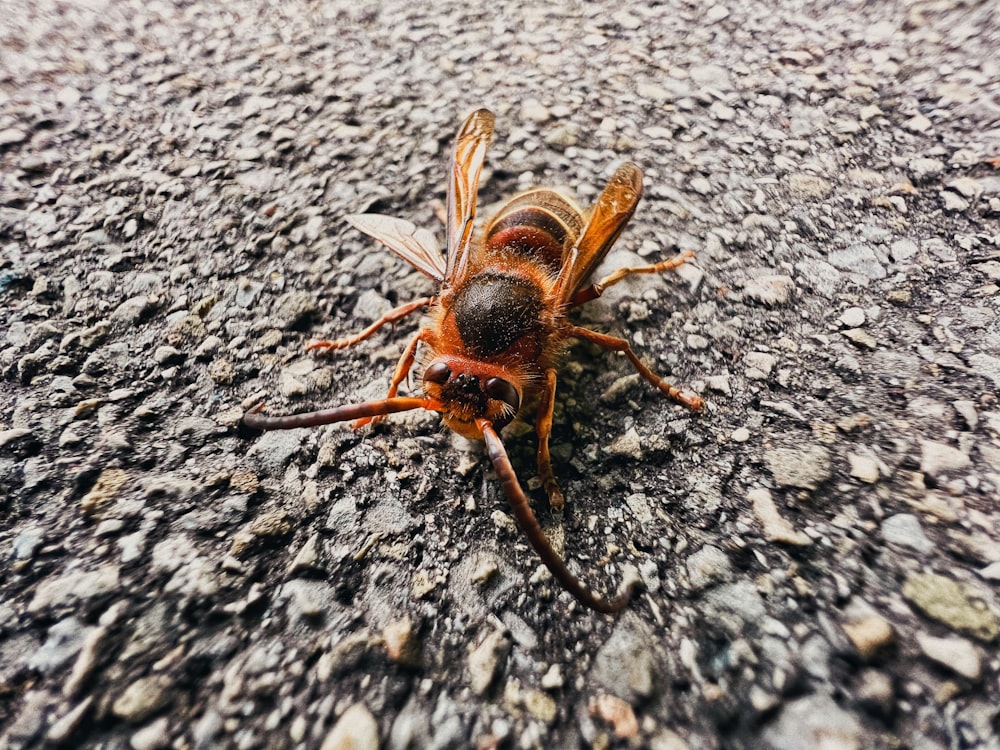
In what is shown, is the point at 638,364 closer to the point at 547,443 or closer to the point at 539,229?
the point at 547,443

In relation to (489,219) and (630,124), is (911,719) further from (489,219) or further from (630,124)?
(630,124)

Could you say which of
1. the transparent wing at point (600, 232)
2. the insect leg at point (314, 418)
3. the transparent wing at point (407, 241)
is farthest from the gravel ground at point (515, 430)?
the insect leg at point (314, 418)

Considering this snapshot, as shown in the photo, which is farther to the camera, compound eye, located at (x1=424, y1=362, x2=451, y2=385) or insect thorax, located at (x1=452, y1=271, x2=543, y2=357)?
insect thorax, located at (x1=452, y1=271, x2=543, y2=357)


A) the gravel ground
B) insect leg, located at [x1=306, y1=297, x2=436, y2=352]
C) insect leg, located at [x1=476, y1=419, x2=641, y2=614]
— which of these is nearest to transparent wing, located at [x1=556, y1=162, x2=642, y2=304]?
the gravel ground

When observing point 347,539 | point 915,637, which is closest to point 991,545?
point 915,637

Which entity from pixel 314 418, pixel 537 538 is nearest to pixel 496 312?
pixel 314 418

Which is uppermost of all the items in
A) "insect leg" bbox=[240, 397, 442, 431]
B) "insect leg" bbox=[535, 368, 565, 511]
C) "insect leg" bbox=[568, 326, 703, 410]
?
"insect leg" bbox=[568, 326, 703, 410]

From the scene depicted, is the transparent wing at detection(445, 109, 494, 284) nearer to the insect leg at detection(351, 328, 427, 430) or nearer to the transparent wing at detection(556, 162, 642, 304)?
the insect leg at detection(351, 328, 427, 430)
